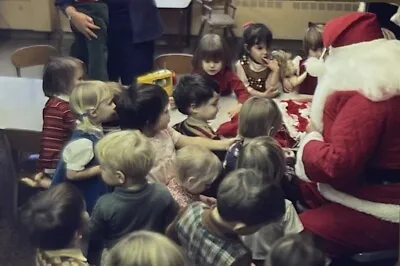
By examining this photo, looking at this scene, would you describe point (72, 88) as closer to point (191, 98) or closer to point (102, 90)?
point (102, 90)

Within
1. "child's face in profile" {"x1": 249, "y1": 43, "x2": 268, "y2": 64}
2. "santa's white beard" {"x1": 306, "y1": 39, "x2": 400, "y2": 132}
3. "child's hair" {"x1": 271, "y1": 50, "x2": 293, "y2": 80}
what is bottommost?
"child's hair" {"x1": 271, "y1": 50, "x2": 293, "y2": 80}

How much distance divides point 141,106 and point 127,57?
35.2 inches

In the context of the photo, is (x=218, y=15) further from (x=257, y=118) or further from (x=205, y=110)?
(x=257, y=118)

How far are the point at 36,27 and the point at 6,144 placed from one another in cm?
347

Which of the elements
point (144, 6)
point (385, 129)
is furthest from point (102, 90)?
point (385, 129)

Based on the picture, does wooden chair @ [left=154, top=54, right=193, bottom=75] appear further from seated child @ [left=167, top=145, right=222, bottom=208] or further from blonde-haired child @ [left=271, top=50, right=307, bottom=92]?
seated child @ [left=167, top=145, right=222, bottom=208]

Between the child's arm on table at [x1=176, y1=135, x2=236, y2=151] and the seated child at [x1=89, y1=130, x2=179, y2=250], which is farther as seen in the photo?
the child's arm on table at [x1=176, y1=135, x2=236, y2=151]

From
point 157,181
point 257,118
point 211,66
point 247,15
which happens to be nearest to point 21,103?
point 211,66

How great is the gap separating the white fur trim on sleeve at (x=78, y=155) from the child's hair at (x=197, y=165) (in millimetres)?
432

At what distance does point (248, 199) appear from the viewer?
2.14m

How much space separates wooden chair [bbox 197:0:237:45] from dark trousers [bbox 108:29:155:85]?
2.44 meters

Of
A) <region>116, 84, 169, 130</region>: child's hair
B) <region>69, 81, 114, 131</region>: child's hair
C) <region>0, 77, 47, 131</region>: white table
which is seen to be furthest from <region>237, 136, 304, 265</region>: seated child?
<region>0, 77, 47, 131</region>: white table

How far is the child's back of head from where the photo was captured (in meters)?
2.13

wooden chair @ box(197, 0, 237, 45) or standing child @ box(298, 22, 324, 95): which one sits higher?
standing child @ box(298, 22, 324, 95)
